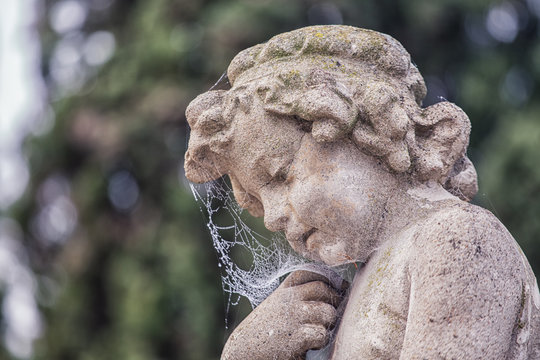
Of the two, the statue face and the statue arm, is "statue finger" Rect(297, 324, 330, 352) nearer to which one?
the statue face

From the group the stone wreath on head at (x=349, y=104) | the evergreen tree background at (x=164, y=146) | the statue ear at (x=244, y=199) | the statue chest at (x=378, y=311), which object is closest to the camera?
the statue chest at (x=378, y=311)

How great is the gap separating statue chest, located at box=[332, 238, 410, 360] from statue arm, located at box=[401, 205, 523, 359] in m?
0.10

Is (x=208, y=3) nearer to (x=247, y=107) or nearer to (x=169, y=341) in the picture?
(x=169, y=341)

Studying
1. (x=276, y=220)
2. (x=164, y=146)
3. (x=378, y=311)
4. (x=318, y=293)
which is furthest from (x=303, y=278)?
(x=164, y=146)

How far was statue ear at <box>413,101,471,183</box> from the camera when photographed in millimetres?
2564

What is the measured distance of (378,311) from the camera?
2.43 meters

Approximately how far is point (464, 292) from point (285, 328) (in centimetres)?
73

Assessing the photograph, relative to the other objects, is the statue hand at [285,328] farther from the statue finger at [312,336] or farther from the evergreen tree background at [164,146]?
the evergreen tree background at [164,146]

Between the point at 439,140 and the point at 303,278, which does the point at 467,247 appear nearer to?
the point at 439,140

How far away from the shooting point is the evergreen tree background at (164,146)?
7.05m

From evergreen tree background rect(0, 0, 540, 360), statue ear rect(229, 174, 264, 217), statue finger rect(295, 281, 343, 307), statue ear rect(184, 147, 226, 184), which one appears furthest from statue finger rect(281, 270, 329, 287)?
evergreen tree background rect(0, 0, 540, 360)

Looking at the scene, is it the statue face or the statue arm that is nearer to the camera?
the statue arm

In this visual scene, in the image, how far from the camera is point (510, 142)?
249 inches

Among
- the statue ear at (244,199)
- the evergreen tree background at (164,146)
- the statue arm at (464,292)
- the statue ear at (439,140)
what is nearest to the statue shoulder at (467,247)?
the statue arm at (464,292)
